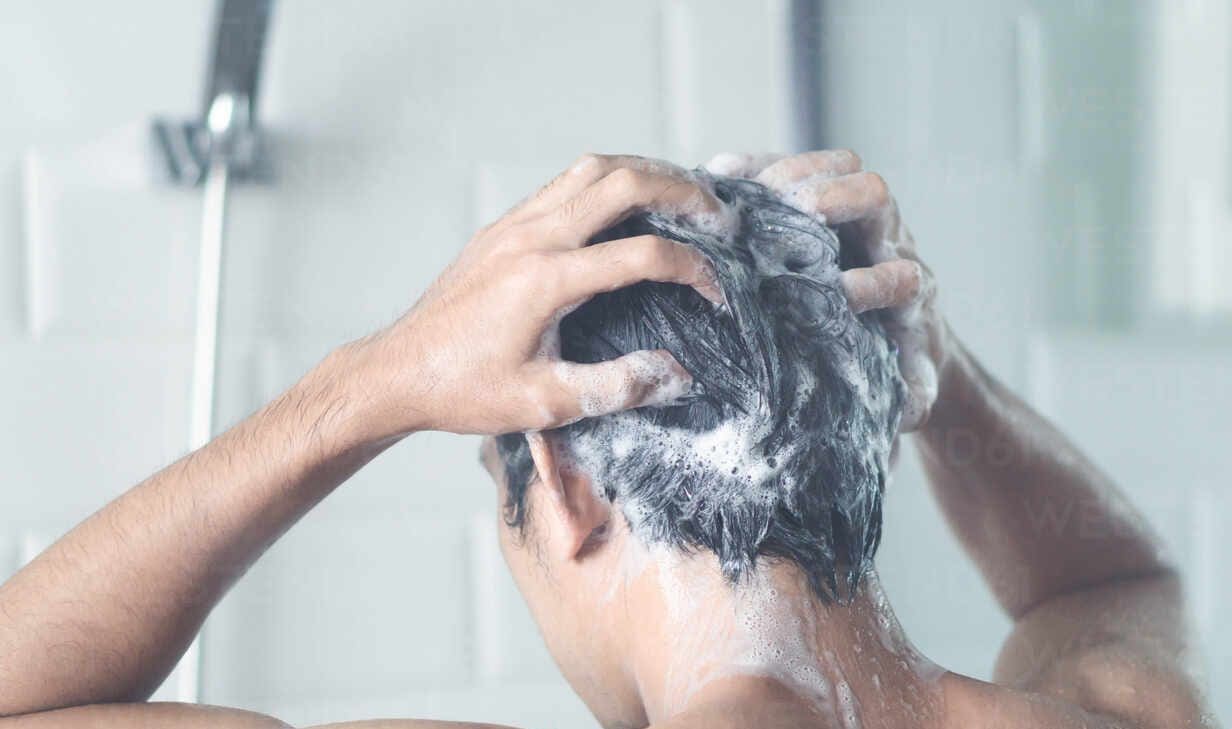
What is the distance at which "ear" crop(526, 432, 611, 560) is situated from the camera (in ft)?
2.18

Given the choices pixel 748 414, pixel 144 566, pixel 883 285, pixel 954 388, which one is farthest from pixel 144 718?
pixel 954 388

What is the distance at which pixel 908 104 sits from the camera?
1.33 meters

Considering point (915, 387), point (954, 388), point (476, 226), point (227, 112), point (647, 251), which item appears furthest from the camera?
point (476, 226)

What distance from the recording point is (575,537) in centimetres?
68

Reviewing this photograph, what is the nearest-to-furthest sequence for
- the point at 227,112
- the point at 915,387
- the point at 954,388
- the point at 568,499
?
1. the point at 568,499
2. the point at 915,387
3. the point at 954,388
4. the point at 227,112

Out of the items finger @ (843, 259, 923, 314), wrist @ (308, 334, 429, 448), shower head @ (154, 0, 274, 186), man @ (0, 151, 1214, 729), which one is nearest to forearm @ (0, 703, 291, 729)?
man @ (0, 151, 1214, 729)

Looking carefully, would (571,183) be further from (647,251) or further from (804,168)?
(804,168)

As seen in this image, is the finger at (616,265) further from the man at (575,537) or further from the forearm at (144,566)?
the forearm at (144,566)

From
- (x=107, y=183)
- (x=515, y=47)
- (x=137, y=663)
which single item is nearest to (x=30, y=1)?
(x=107, y=183)

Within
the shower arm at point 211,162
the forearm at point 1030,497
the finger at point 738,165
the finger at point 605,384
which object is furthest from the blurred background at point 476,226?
the finger at point 605,384

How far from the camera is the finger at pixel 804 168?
2.40 feet

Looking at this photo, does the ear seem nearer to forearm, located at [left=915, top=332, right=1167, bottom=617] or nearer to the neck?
the neck

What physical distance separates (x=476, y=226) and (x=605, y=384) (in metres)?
0.63

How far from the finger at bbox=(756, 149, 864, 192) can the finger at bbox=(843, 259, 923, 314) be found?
7 cm
